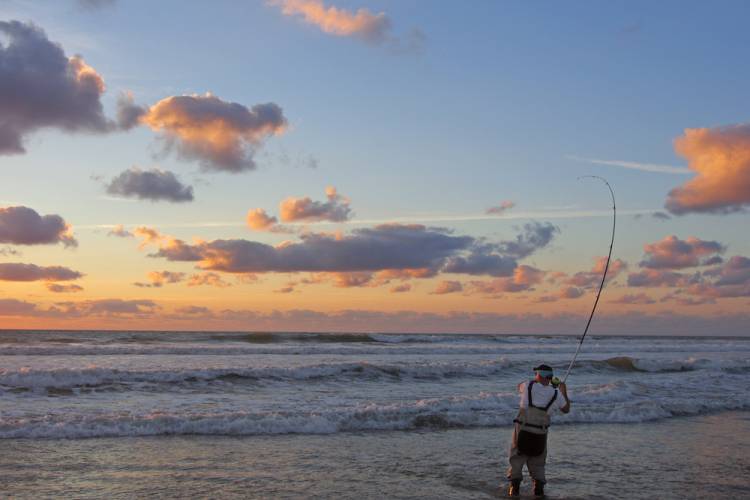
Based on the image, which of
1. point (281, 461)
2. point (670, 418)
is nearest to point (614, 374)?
point (670, 418)

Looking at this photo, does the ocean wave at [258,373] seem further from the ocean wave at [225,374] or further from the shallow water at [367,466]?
the shallow water at [367,466]

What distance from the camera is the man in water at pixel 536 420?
946 cm

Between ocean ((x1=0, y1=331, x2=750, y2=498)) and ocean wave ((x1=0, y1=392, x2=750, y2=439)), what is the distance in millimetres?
42

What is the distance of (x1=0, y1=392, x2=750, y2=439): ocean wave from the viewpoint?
45.8 ft

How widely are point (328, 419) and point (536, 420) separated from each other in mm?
7032

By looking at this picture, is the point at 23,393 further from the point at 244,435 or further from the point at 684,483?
the point at 684,483

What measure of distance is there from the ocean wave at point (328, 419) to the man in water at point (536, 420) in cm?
616

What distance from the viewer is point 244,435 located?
14258 millimetres

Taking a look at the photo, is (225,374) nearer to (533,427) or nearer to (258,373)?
(258,373)

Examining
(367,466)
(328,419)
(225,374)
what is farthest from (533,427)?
(225,374)

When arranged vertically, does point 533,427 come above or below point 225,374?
above

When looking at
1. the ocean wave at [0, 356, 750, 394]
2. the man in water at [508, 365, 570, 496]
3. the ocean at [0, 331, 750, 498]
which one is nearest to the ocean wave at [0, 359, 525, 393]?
the ocean wave at [0, 356, 750, 394]

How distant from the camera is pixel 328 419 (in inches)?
610

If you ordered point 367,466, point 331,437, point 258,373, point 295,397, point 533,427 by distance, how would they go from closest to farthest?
point 533,427 < point 367,466 < point 331,437 < point 295,397 < point 258,373
